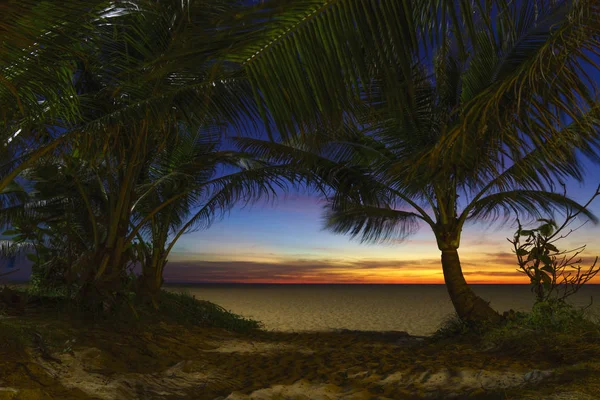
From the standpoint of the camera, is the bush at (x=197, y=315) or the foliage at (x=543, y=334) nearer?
the foliage at (x=543, y=334)

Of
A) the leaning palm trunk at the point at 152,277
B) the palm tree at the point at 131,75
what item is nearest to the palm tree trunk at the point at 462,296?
the leaning palm trunk at the point at 152,277

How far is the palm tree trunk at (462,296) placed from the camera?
312 inches

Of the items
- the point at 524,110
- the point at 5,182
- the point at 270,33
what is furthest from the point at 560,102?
the point at 5,182

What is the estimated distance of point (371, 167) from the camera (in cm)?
855

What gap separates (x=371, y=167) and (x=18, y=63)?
21.9 feet

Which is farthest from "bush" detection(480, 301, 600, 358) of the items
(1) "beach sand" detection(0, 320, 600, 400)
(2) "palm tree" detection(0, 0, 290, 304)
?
(2) "palm tree" detection(0, 0, 290, 304)

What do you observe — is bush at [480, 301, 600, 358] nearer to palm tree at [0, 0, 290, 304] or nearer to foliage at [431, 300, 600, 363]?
foliage at [431, 300, 600, 363]

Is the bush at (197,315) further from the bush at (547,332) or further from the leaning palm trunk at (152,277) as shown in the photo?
the bush at (547,332)

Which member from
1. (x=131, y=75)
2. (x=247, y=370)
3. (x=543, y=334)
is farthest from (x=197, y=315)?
(x=131, y=75)

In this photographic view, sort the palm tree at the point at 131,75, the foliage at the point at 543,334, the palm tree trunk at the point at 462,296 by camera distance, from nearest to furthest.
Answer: the palm tree at the point at 131,75
the foliage at the point at 543,334
the palm tree trunk at the point at 462,296

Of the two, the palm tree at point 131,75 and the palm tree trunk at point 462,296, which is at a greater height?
the palm tree at point 131,75

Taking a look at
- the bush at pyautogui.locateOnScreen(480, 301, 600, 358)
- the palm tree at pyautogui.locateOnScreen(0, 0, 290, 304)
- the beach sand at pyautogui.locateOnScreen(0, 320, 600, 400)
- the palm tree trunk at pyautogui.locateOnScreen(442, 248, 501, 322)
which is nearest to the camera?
the palm tree at pyautogui.locateOnScreen(0, 0, 290, 304)

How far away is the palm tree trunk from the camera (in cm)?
791

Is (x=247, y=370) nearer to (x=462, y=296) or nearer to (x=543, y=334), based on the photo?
(x=543, y=334)
